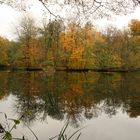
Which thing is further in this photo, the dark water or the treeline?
the treeline

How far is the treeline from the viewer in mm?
61250

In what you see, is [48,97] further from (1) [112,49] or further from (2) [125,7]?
(1) [112,49]

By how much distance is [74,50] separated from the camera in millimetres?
62188

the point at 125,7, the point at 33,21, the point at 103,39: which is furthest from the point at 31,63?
the point at 125,7

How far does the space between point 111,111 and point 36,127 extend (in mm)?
5033

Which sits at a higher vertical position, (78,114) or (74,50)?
(74,50)

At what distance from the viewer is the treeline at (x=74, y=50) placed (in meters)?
61.2

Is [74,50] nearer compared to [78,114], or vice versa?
[78,114]

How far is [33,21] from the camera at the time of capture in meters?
60.9

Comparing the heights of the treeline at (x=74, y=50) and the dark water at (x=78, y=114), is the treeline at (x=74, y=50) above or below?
above

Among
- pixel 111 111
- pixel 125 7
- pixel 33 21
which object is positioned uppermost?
pixel 33 21

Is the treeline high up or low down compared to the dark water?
up

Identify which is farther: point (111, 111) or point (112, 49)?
point (112, 49)

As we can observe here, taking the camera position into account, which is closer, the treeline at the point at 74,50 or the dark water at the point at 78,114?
the dark water at the point at 78,114
